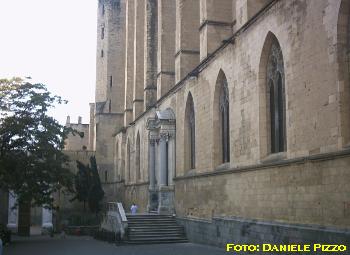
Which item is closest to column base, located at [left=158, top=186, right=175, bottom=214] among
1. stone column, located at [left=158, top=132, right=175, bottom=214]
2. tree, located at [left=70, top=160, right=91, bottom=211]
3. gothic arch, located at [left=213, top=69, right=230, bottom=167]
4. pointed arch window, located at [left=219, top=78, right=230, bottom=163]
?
stone column, located at [left=158, top=132, right=175, bottom=214]

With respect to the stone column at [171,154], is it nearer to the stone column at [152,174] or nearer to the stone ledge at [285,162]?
the stone column at [152,174]

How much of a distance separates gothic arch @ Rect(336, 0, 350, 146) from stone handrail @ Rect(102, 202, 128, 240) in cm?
1336

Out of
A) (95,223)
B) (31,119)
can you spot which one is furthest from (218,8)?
(95,223)

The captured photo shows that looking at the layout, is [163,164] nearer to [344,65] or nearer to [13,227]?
[344,65]

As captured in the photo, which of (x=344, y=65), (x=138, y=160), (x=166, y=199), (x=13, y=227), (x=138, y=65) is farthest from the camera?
(x=13, y=227)

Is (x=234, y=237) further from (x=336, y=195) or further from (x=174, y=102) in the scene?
(x=174, y=102)

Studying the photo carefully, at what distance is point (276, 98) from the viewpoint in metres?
14.9

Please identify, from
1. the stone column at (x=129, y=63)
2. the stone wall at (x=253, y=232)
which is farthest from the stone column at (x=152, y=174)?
the stone column at (x=129, y=63)

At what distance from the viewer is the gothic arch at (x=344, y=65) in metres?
11.0

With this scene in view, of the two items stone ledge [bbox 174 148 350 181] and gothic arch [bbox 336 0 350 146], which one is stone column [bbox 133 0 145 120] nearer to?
stone ledge [bbox 174 148 350 181]

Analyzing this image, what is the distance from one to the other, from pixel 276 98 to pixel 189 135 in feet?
29.7

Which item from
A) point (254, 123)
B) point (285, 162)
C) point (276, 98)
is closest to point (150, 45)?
point (254, 123)

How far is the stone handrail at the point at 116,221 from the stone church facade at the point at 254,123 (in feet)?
8.34

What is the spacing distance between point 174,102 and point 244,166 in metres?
9.80
